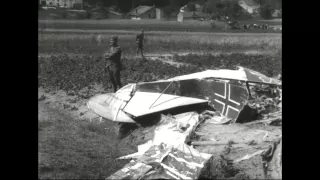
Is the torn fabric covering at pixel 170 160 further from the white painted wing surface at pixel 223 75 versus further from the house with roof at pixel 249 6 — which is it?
the house with roof at pixel 249 6

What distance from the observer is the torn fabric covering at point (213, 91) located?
7.81 m

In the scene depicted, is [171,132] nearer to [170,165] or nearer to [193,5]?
[170,165]

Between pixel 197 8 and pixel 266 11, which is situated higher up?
pixel 197 8

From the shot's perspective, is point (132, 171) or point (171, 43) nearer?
point (132, 171)

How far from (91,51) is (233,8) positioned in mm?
7586

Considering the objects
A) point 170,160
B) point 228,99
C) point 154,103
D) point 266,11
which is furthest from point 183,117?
point 266,11

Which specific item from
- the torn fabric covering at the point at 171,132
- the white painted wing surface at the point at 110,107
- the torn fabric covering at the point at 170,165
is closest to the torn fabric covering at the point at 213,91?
the white painted wing surface at the point at 110,107

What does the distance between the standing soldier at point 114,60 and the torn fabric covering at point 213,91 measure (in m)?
1.74

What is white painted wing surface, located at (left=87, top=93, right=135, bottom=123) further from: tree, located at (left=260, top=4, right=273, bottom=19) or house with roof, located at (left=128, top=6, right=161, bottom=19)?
tree, located at (left=260, top=4, right=273, bottom=19)

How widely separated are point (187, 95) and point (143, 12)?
2.32 metres

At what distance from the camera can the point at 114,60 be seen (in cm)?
1006

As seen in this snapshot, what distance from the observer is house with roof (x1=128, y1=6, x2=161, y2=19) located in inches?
332

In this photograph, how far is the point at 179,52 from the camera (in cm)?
1744
